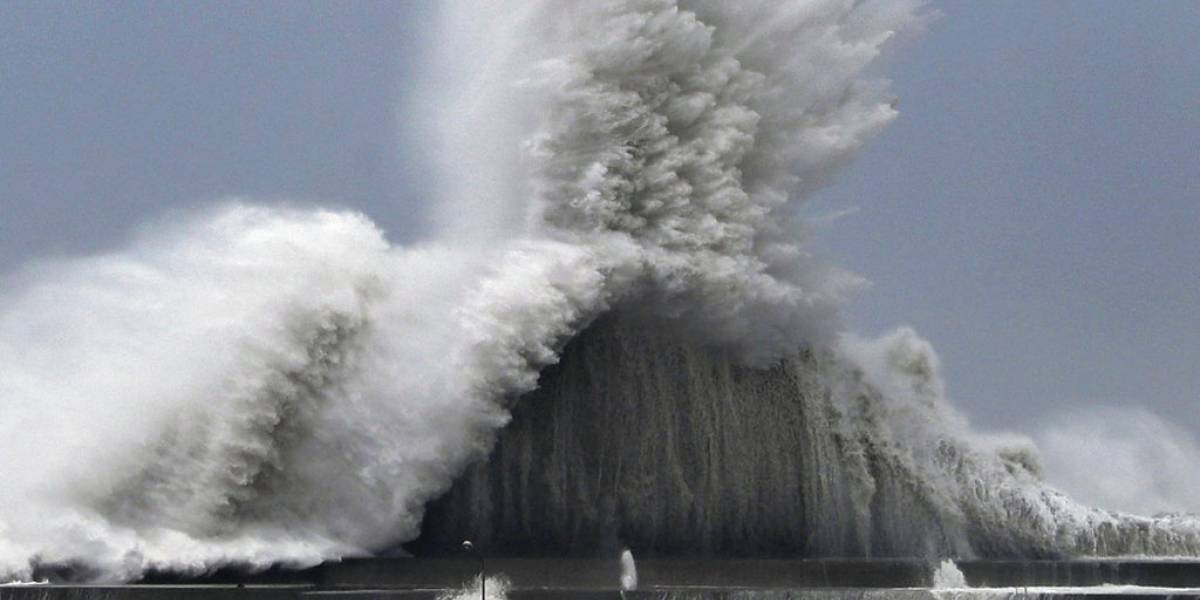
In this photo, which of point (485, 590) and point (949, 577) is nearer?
point (485, 590)

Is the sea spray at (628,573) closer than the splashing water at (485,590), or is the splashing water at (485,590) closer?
the splashing water at (485,590)

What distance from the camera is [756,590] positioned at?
21.2 metres

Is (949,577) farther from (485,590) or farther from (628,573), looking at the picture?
(485,590)

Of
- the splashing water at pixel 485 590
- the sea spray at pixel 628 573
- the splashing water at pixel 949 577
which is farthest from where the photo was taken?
the splashing water at pixel 949 577

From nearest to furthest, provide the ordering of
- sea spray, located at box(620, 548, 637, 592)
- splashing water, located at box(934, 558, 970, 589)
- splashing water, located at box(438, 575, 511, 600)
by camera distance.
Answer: splashing water, located at box(438, 575, 511, 600), sea spray, located at box(620, 548, 637, 592), splashing water, located at box(934, 558, 970, 589)

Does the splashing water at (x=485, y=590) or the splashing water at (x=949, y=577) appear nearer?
the splashing water at (x=485, y=590)

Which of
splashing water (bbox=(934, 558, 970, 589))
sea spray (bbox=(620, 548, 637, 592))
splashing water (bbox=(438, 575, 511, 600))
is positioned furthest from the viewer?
splashing water (bbox=(934, 558, 970, 589))

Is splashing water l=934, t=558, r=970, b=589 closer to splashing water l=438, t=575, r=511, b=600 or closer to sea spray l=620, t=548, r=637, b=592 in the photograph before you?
sea spray l=620, t=548, r=637, b=592

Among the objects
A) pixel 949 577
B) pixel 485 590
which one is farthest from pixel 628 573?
pixel 949 577

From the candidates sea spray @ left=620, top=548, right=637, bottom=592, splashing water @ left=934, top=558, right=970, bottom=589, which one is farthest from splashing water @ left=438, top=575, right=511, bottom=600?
splashing water @ left=934, top=558, right=970, bottom=589

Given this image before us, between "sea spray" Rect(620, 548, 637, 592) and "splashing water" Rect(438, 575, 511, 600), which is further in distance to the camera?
"sea spray" Rect(620, 548, 637, 592)

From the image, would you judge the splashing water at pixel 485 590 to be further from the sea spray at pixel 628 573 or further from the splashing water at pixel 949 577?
the splashing water at pixel 949 577

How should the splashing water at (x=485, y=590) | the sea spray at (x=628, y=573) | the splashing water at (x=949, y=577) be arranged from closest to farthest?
the splashing water at (x=485, y=590)
the sea spray at (x=628, y=573)
the splashing water at (x=949, y=577)

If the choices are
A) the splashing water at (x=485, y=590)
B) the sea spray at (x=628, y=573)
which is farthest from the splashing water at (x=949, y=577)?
the splashing water at (x=485, y=590)
